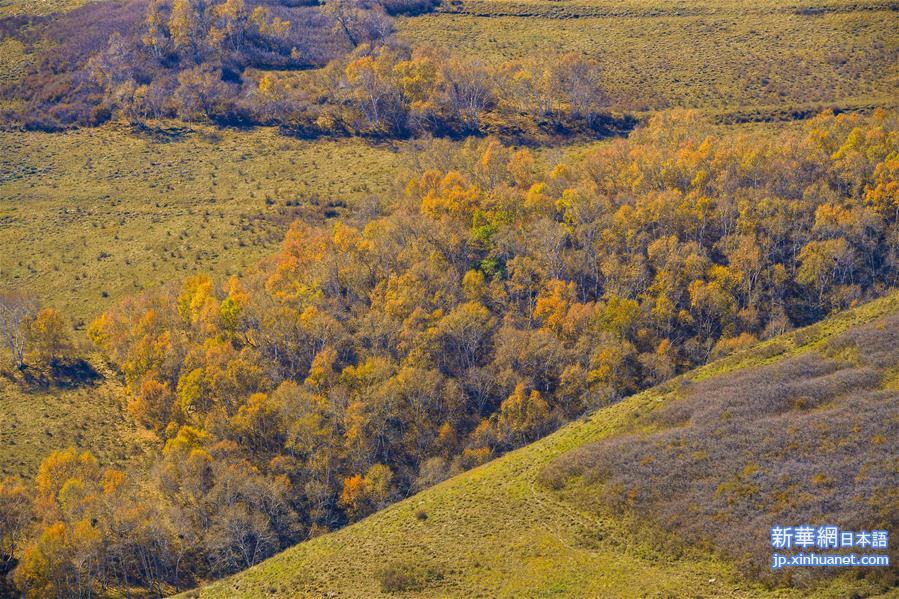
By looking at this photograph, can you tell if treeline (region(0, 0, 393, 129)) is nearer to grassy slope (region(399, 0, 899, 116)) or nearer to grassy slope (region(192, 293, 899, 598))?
grassy slope (region(399, 0, 899, 116))

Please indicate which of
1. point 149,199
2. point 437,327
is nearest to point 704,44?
point 437,327

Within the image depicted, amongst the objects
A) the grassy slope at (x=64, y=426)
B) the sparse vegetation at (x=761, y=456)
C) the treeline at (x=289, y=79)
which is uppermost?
the treeline at (x=289, y=79)

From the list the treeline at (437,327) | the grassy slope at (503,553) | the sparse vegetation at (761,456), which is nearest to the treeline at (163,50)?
the treeline at (437,327)

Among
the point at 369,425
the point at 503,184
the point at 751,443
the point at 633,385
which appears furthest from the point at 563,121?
the point at 751,443

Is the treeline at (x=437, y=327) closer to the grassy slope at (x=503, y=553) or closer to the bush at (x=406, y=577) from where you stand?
the grassy slope at (x=503, y=553)

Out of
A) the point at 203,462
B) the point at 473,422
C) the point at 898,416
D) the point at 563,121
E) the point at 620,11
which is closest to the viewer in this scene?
the point at 898,416

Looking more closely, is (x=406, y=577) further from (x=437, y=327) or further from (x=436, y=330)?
(x=437, y=327)

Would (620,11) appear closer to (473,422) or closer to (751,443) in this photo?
(473,422)
